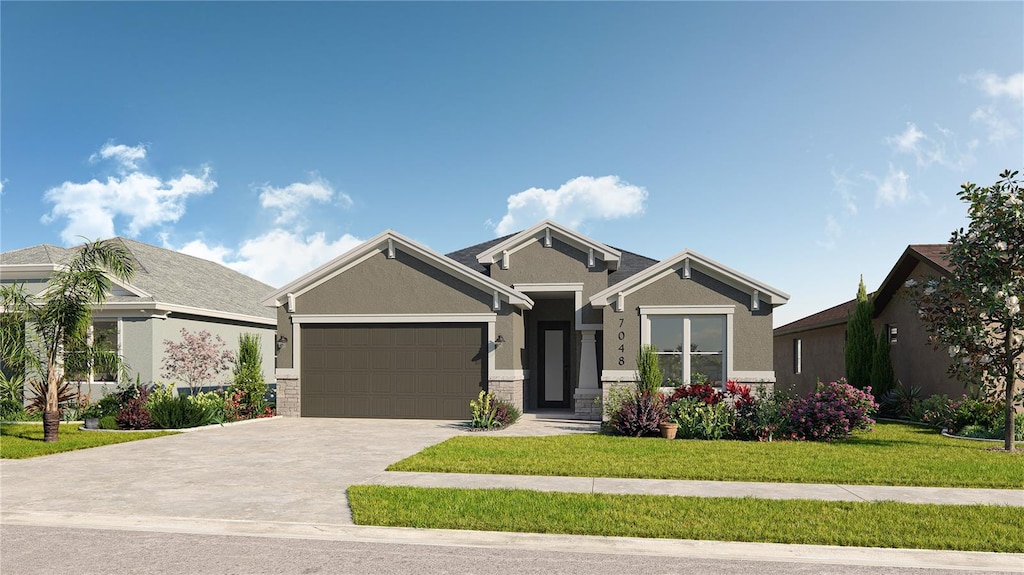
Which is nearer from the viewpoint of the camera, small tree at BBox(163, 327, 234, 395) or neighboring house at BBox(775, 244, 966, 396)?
neighboring house at BBox(775, 244, 966, 396)

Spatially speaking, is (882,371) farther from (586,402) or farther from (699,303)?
(586,402)

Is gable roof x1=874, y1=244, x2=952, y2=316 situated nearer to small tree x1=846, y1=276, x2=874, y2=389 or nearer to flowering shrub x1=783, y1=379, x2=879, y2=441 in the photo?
small tree x1=846, y1=276, x2=874, y2=389

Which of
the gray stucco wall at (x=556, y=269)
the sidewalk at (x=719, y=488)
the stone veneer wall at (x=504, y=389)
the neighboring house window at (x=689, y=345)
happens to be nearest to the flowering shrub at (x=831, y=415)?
Answer: the neighboring house window at (x=689, y=345)

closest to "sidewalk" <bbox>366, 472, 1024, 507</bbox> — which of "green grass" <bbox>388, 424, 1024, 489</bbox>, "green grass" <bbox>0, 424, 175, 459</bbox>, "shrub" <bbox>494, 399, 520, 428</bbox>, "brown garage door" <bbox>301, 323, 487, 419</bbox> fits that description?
"green grass" <bbox>388, 424, 1024, 489</bbox>

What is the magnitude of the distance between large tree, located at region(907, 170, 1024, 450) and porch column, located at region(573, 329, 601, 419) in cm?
845

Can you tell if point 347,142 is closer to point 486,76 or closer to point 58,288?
point 486,76

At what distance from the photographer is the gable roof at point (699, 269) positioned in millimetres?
17281

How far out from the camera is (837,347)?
84.1 ft

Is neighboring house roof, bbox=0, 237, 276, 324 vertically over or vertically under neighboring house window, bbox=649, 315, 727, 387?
over

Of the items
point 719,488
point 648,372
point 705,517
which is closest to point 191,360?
point 648,372

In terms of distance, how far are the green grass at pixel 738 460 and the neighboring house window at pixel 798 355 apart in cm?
1672

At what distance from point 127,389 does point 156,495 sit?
36.3 ft

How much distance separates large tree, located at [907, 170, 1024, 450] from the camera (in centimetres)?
1265

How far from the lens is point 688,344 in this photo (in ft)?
58.1
